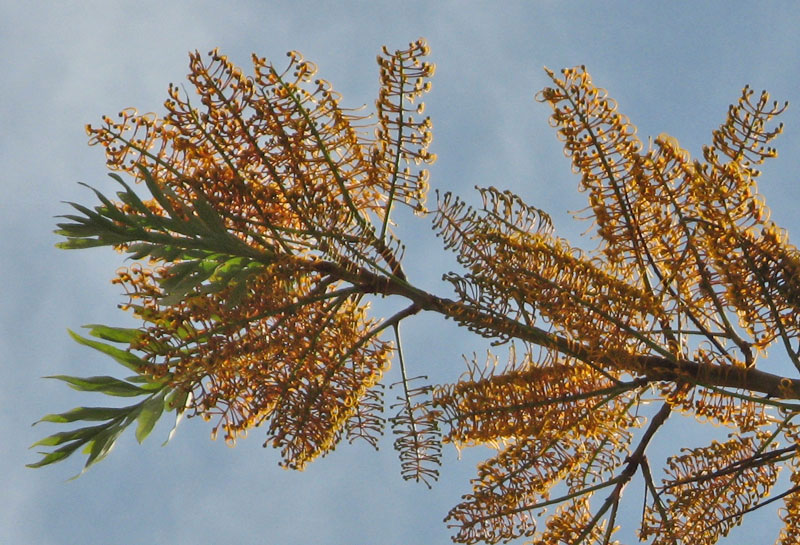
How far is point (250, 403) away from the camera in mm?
3693

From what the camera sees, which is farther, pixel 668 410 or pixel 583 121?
pixel 668 410

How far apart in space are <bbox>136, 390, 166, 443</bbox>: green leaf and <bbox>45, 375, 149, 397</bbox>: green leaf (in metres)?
0.06

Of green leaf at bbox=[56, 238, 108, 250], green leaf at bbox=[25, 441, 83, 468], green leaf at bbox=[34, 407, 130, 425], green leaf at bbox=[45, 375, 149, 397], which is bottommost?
green leaf at bbox=[25, 441, 83, 468]

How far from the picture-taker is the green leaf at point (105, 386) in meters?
3.68

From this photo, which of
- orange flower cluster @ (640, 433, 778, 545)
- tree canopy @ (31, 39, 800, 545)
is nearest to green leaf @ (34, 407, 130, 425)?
tree canopy @ (31, 39, 800, 545)

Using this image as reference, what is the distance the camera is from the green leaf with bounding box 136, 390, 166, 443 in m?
3.68

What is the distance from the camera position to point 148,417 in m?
3.68

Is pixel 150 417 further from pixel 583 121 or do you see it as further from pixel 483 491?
pixel 583 121

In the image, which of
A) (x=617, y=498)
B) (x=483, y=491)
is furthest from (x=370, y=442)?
(x=617, y=498)

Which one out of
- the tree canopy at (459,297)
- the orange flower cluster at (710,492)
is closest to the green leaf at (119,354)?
the tree canopy at (459,297)

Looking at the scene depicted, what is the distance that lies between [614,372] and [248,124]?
5.04ft

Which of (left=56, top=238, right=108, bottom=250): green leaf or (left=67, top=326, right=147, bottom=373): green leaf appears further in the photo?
(left=67, top=326, right=147, bottom=373): green leaf

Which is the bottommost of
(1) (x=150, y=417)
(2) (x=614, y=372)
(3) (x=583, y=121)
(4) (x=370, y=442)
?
(1) (x=150, y=417)

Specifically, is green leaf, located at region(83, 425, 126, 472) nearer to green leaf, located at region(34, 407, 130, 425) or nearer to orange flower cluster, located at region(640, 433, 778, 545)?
green leaf, located at region(34, 407, 130, 425)
